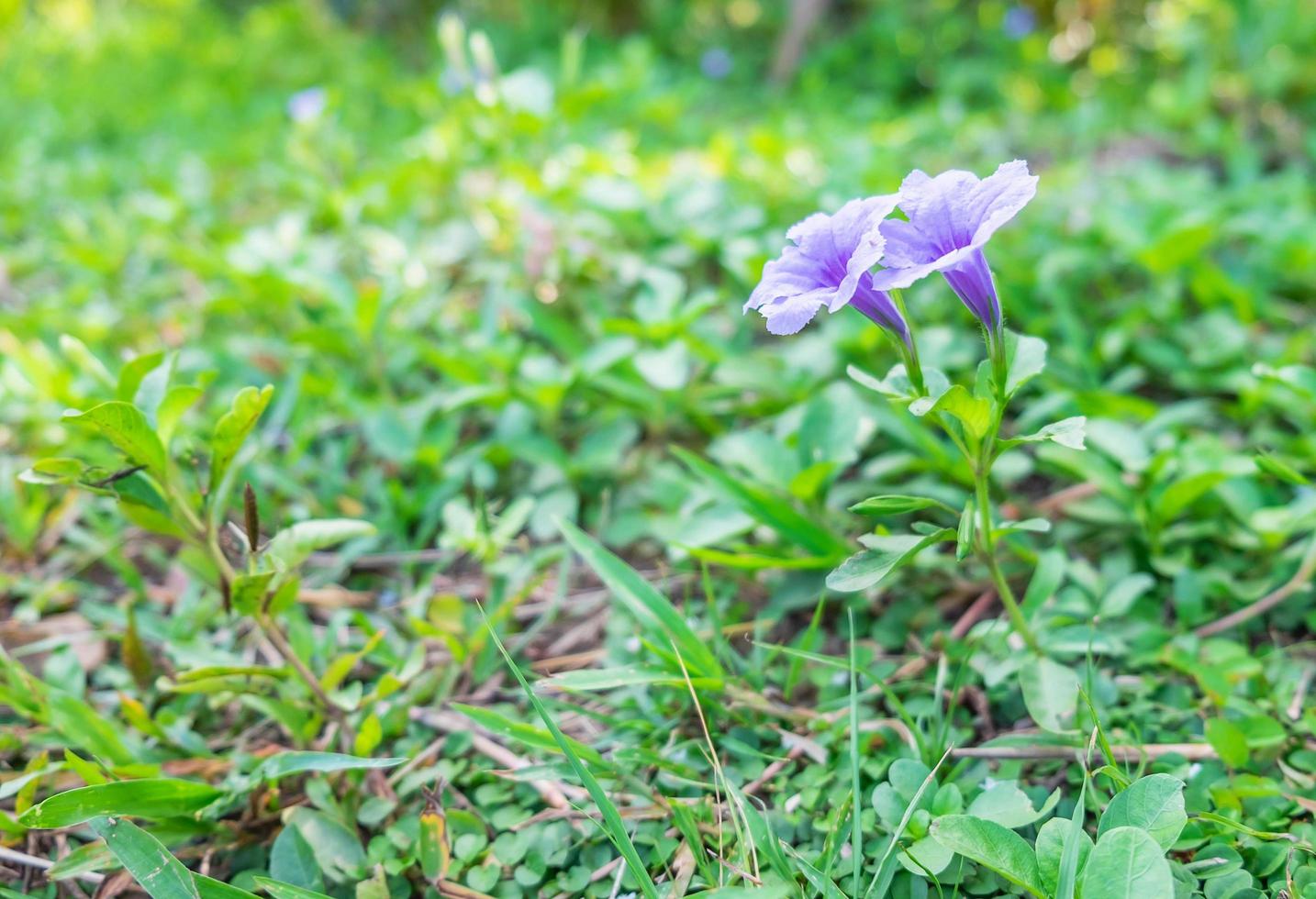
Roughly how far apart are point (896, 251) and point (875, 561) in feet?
1.25

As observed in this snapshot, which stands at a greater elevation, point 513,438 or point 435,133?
point 435,133

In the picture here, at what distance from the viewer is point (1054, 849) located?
42.0 inches

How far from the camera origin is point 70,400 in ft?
6.86

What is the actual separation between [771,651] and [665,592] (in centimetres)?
26

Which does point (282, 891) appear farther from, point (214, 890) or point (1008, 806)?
point (1008, 806)

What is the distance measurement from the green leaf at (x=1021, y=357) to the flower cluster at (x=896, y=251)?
0.08m

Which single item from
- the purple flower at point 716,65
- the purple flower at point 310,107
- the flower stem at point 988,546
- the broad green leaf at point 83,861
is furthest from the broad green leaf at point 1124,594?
the purple flower at point 716,65

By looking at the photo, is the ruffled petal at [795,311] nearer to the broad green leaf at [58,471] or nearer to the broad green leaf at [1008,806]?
the broad green leaf at [1008,806]

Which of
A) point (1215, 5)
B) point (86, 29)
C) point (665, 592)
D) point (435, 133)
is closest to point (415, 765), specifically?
point (665, 592)

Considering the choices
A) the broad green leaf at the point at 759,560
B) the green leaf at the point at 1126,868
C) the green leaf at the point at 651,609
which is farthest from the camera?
the broad green leaf at the point at 759,560

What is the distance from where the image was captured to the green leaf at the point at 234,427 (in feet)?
→ 4.06

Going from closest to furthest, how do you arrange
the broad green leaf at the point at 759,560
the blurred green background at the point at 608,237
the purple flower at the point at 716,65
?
1. the broad green leaf at the point at 759,560
2. the blurred green background at the point at 608,237
3. the purple flower at the point at 716,65

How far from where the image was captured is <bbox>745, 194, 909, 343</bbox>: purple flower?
41.2 inches

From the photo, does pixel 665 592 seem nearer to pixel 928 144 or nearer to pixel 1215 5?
pixel 928 144
